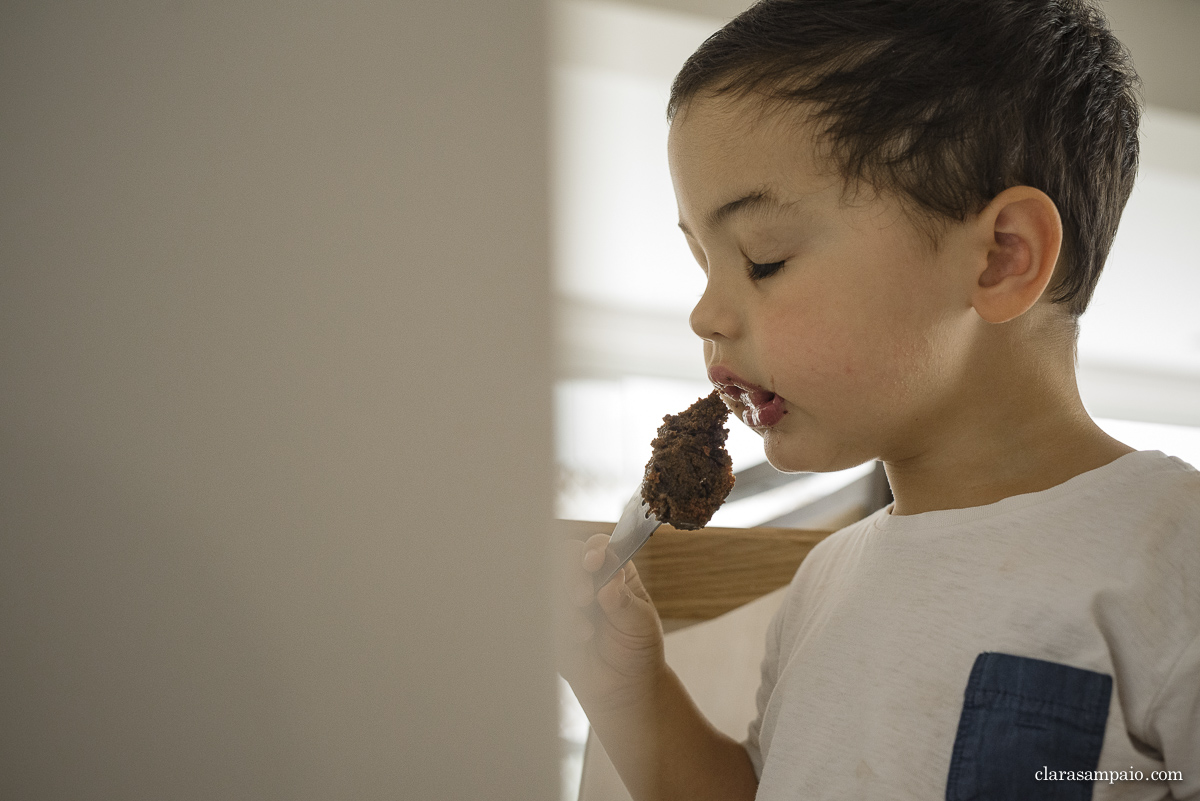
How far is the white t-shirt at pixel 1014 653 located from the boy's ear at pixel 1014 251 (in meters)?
0.13

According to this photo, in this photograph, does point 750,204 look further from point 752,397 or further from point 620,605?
point 620,605

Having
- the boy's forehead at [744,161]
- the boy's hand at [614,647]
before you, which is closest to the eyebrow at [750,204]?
the boy's forehead at [744,161]

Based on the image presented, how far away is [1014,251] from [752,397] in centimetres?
19

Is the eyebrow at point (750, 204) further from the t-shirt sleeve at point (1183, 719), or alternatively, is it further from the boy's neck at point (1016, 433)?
the t-shirt sleeve at point (1183, 719)

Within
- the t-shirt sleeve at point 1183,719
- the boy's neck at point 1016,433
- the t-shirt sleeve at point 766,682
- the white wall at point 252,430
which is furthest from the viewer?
the t-shirt sleeve at point 766,682

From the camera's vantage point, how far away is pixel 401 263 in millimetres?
358

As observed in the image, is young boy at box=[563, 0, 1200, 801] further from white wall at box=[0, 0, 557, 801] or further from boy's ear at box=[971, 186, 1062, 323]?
white wall at box=[0, 0, 557, 801]

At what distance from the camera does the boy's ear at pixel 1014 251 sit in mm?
509

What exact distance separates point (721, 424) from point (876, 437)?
113 mm

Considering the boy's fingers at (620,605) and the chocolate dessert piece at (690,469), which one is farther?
the boy's fingers at (620,605)

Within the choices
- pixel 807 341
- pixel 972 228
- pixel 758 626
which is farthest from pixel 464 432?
pixel 758 626

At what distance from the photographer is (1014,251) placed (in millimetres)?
519

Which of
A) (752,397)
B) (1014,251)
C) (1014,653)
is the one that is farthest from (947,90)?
(1014,653)

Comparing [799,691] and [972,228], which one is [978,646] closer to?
[799,691]
